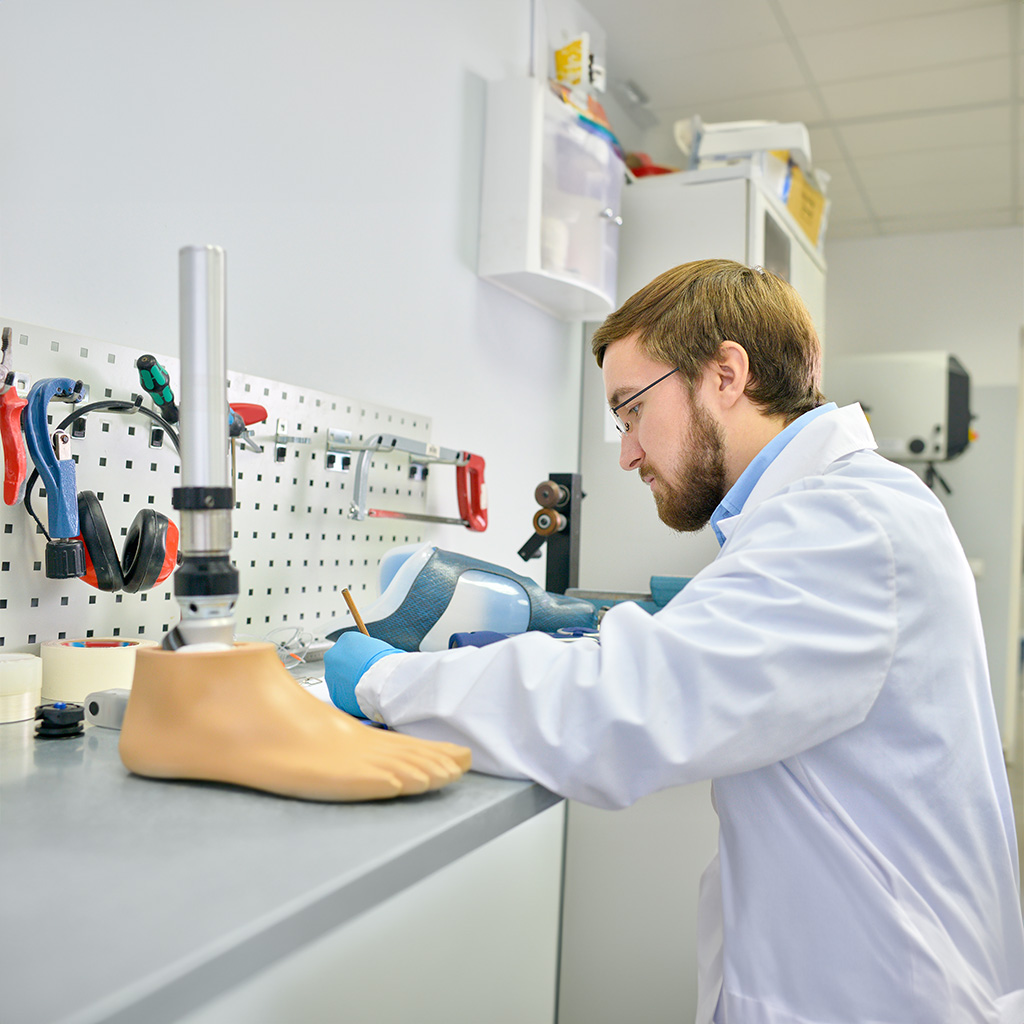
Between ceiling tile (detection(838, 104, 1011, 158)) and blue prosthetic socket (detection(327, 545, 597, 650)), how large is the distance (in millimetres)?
2633

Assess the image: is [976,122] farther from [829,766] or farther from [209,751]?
[209,751]

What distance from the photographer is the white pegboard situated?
3.41 ft

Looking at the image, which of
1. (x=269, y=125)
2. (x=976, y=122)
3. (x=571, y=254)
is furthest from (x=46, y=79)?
(x=976, y=122)

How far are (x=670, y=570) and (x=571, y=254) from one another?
86 centimetres

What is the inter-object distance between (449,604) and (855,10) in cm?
219

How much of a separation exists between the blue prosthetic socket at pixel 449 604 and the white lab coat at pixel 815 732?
1.04ft

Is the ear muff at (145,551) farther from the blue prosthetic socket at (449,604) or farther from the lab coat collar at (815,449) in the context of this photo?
the lab coat collar at (815,449)

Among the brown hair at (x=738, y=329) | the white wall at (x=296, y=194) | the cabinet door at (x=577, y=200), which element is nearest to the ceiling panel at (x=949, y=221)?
the cabinet door at (x=577, y=200)

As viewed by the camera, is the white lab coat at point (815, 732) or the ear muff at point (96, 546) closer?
the white lab coat at point (815, 732)

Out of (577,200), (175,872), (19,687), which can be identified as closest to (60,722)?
(19,687)

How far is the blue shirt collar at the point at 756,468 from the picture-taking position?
3.39 ft

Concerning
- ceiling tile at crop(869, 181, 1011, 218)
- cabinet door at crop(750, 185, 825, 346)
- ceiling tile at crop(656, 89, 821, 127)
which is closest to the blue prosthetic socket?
cabinet door at crop(750, 185, 825, 346)

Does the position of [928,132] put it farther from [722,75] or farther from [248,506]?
[248,506]

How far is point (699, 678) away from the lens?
0.66 m
